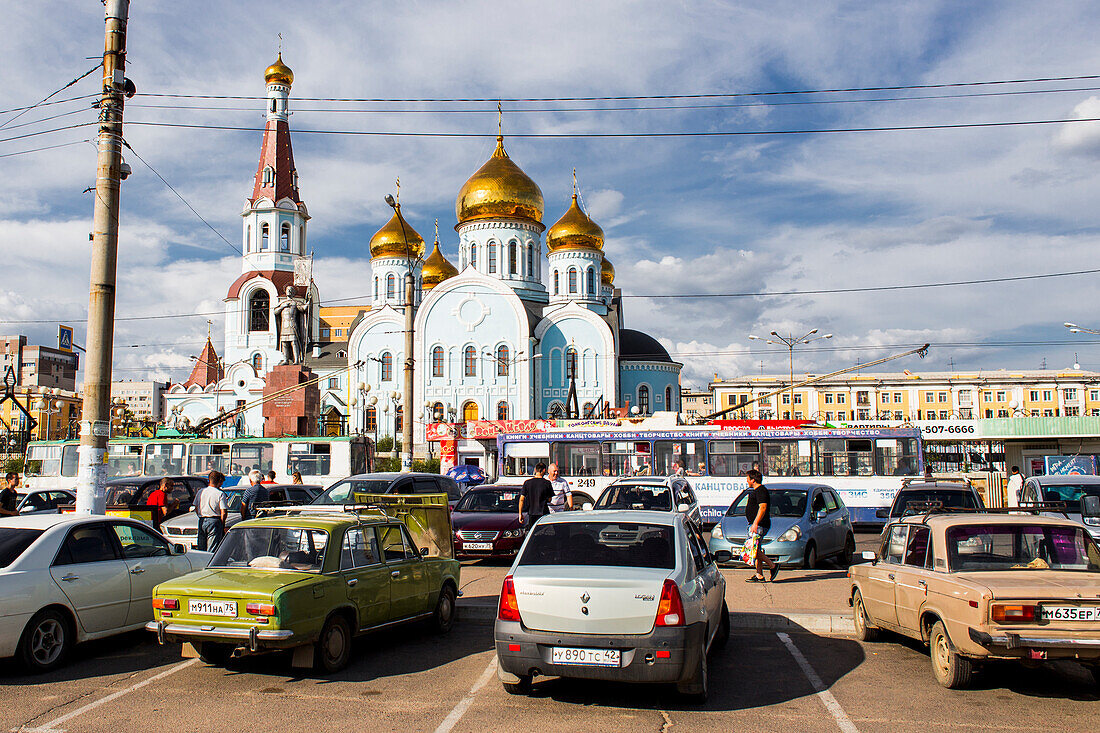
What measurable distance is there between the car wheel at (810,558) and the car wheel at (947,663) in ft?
21.4

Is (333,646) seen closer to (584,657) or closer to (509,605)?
(509,605)

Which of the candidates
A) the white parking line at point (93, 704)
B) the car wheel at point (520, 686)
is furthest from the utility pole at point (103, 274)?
the car wheel at point (520, 686)

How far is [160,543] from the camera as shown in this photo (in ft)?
30.3

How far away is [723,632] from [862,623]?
149 centimetres

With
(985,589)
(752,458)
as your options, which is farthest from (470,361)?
(985,589)

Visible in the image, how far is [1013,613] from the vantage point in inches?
241

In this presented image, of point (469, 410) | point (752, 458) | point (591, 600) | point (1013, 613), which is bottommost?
point (1013, 613)

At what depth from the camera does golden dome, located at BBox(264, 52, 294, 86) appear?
5997cm

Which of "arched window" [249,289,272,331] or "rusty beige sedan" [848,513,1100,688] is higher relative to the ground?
"arched window" [249,289,272,331]

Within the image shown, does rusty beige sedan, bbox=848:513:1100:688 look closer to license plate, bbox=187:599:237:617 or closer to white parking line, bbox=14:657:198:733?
license plate, bbox=187:599:237:617

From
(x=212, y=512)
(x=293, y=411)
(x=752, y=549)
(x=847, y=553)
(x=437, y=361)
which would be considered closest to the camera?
(x=752, y=549)

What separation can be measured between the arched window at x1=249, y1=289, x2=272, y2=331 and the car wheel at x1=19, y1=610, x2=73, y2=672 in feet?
194

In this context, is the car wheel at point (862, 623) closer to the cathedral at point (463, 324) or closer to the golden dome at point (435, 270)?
the cathedral at point (463, 324)

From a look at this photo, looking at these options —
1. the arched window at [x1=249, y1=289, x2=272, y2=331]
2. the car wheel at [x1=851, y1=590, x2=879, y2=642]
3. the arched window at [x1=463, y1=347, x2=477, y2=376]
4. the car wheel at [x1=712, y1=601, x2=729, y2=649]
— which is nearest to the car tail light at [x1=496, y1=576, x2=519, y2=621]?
the car wheel at [x1=712, y1=601, x2=729, y2=649]
